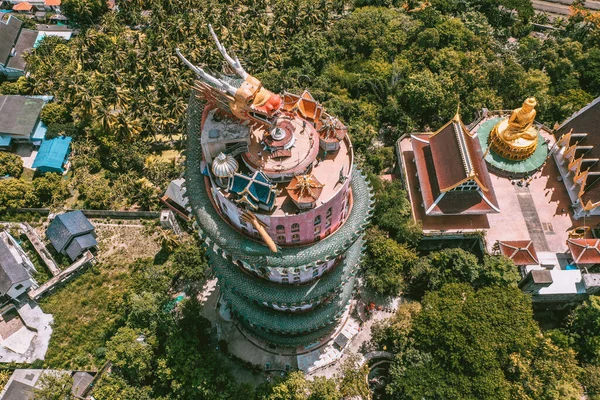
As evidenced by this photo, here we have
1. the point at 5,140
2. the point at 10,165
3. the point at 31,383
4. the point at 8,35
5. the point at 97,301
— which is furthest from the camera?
the point at 8,35

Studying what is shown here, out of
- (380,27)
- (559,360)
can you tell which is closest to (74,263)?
(559,360)

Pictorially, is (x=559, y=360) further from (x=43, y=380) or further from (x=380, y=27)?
(x=380, y=27)

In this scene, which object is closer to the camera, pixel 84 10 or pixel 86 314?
pixel 86 314

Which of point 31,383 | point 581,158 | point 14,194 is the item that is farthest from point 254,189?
point 14,194

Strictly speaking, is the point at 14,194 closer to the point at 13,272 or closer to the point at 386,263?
the point at 13,272

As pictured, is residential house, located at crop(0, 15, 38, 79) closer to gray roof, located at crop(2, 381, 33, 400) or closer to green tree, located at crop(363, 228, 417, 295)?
gray roof, located at crop(2, 381, 33, 400)

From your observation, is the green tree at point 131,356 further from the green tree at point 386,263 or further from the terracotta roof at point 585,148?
the terracotta roof at point 585,148
